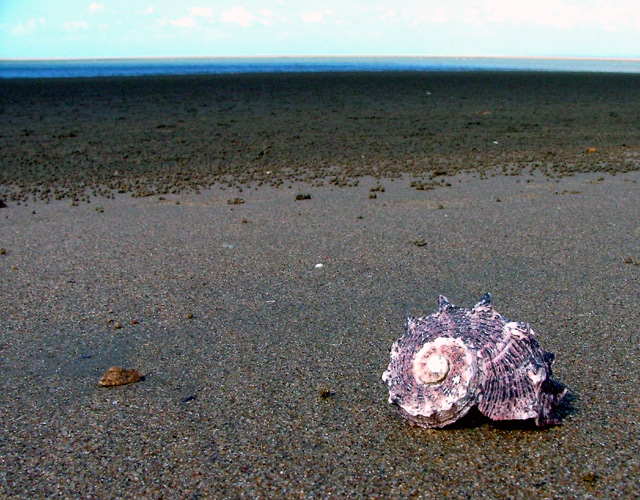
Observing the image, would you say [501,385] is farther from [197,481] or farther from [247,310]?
[247,310]

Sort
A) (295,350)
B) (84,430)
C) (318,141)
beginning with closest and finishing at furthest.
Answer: (84,430)
(295,350)
(318,141)

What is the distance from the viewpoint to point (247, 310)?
5.15 meters

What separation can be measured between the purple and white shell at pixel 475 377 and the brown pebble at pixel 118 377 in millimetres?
1579

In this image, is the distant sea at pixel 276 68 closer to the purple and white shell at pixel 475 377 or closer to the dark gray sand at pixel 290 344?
the dark gray sand at pixel 290 344

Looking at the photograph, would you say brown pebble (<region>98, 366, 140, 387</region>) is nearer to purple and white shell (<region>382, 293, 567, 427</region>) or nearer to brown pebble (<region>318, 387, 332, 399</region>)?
brown pebble (<region>318, 387, 332, 399</region>)

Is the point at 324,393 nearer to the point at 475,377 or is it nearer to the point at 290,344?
the point at 290,344

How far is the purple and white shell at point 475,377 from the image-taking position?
3.19 m

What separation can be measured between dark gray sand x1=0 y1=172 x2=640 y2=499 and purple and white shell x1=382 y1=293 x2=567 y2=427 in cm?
17

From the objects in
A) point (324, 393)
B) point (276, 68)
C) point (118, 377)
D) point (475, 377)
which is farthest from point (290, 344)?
point (276, 68)

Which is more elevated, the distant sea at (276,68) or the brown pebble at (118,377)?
the brown pebble at (118,377)

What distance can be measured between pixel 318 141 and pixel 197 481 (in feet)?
41.1

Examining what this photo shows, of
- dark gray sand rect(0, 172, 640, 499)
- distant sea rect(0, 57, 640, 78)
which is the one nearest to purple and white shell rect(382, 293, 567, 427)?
dark gray sand rect(0, 172, 640, 499)

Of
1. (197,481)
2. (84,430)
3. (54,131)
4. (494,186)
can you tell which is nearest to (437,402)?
(197,481)

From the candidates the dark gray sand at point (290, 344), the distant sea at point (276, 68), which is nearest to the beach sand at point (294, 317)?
the dark gray sand at point (290, 344)
